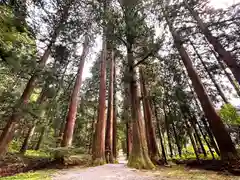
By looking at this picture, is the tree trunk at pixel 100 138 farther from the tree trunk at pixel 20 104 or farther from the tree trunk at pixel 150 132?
the tree trunk at pixel 20 104

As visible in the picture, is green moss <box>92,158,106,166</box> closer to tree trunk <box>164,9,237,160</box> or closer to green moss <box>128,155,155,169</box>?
green moss <box>128,155,155,169</box>

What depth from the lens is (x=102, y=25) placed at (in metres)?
8.72

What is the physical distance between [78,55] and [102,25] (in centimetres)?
406

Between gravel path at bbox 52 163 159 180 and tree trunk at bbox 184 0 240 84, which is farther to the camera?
tree trunk at bbox 184 0 240 84

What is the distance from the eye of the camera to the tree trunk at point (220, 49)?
5.55 metres

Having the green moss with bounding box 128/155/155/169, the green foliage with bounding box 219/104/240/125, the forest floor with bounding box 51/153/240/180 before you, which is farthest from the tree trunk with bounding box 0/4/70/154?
the green foliage with bounding box 219/104/240/125

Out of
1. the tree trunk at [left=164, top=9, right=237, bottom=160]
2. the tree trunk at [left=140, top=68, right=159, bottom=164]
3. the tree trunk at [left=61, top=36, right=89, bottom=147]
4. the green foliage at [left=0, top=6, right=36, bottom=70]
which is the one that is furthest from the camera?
the tree trunk at [left=140, top=68, right=159, bottom=164]

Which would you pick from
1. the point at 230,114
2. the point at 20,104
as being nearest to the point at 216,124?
the point at 230,114

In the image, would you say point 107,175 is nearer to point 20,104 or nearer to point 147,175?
point 147,175

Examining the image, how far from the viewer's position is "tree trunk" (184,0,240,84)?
219 inches

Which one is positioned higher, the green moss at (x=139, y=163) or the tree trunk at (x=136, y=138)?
the tree trunk at (x=136, y=138)

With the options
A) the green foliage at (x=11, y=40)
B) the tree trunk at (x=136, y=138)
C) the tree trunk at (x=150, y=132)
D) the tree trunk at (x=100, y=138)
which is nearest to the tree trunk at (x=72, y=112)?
the tree trunk at (x=100, y=138)

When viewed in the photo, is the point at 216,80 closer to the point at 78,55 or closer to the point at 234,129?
the point at 234,129

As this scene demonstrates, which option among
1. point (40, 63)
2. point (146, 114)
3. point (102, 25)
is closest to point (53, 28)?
point (40, 63)
